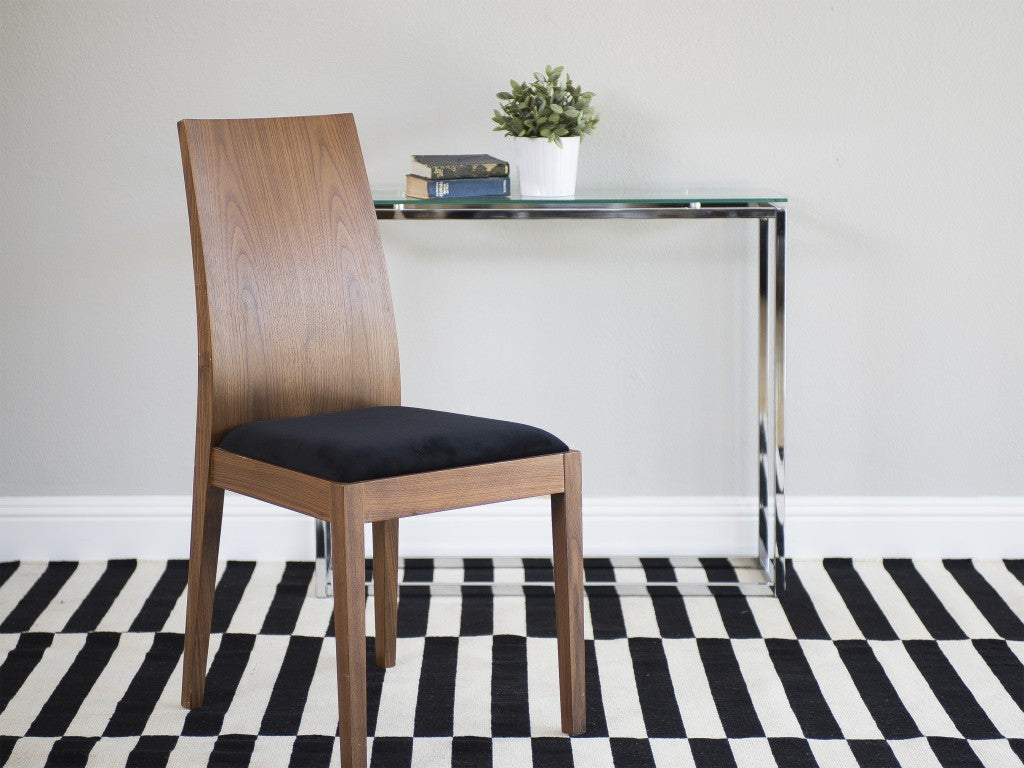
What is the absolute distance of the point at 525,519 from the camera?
2.45m

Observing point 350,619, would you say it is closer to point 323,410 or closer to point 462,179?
point 323,410

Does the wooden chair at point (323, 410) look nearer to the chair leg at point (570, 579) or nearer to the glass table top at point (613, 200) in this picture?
the chair leg at point (570, 579)

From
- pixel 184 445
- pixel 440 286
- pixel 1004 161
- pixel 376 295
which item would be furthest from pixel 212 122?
pixel 1004 161

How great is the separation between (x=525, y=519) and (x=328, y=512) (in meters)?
1.04

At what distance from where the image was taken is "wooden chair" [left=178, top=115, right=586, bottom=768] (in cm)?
146

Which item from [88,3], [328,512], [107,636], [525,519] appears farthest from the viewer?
[525,519]

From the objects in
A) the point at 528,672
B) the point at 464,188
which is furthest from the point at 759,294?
the point at 528,672

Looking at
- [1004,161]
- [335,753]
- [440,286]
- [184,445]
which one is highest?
[1004,161]

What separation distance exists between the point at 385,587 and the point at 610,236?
91 centimetres

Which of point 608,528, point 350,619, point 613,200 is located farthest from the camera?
point 608,528

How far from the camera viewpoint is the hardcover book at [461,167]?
6.62ft

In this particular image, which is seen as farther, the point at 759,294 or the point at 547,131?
the point at 759,294

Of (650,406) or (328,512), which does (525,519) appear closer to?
(650,406)

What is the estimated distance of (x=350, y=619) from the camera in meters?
1.44
